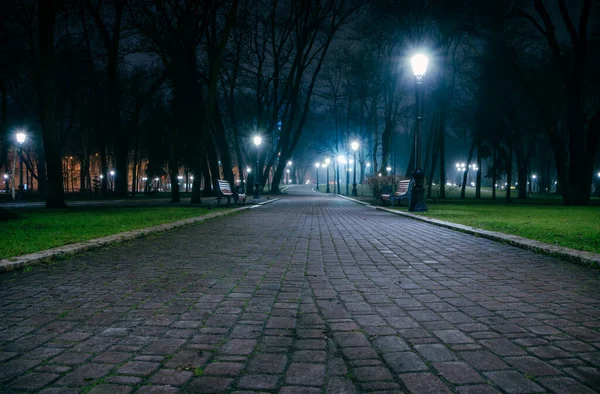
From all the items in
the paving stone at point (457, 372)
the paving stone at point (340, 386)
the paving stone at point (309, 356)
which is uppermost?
the paving stone at point (309, 356)

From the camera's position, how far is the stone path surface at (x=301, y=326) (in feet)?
8.27

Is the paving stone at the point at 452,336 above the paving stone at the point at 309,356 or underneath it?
above

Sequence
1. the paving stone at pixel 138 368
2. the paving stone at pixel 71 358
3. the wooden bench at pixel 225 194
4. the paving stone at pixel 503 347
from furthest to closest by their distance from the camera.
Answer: the wooden bench at pixel 225 194, the paving stone at pixel 503 347, the paving stone at pixel 71 358, the paving stone at pixel 138 368

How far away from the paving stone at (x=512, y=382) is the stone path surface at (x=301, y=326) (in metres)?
0.01

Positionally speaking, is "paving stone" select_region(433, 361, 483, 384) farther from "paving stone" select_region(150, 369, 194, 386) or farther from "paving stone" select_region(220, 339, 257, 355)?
"paving stone" select_region(150, 369, 194, 386)

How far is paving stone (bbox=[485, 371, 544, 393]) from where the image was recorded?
239cm

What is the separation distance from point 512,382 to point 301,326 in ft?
5.18

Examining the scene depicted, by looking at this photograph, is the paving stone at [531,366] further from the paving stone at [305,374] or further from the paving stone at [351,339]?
the paving stone at [305,374]

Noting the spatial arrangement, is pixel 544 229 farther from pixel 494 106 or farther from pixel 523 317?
pixel 494 106

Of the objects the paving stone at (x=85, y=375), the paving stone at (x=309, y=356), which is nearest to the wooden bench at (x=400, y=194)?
the paving stone at (x=309, y=356)

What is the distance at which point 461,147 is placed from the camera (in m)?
75.7

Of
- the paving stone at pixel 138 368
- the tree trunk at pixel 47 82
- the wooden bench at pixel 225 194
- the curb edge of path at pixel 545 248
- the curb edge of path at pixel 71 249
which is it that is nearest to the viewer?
the paving stone at pixel 138 368

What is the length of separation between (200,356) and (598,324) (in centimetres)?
321

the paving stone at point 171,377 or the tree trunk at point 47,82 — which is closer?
the paving stone at point 171,377
